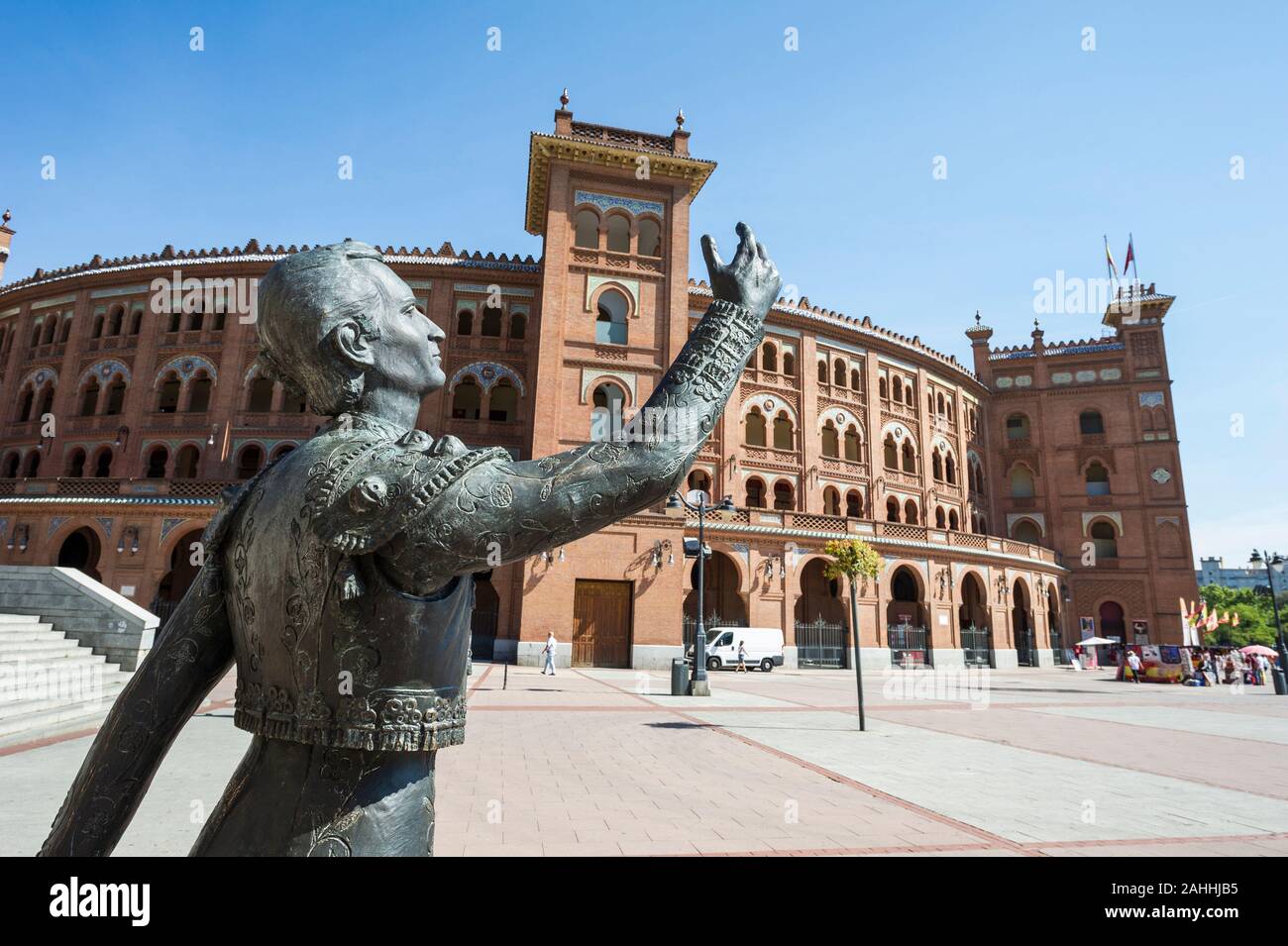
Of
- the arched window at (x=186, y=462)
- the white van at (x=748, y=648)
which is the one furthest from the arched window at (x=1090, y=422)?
the arched window at (x=186, y=462)

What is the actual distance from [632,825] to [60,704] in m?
9.12

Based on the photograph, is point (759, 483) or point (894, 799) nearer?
point (894, 799)

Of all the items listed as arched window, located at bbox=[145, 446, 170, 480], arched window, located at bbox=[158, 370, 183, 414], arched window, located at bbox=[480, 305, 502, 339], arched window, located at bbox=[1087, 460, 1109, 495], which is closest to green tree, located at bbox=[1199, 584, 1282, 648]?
arched window, located at bbox=[1087, 460, 1109, 495]

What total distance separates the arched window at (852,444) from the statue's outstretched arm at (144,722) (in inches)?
Result: 1374

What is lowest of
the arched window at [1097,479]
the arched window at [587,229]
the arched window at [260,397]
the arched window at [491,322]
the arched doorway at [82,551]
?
the arched doorway at [82,551]

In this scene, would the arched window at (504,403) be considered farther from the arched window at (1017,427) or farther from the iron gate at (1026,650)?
the arched window at (1017,427)

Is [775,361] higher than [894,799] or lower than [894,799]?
higher

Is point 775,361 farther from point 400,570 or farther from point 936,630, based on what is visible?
point 400,570

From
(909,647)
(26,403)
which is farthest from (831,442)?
(26,403)

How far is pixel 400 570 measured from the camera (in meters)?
1.21

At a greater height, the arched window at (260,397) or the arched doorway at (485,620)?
the arched window at (260,397)

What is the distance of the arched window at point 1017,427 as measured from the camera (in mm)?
42688

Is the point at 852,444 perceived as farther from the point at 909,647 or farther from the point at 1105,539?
the point at 1105,539
